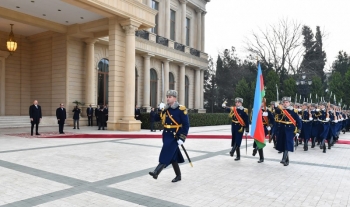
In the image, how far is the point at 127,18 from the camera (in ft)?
57.1

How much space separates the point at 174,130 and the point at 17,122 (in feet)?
54.8

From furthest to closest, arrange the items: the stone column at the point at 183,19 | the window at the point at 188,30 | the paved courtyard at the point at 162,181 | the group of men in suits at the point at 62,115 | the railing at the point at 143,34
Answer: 1. the window at the point at 188,30
2. the stone column at the point at 183,19
3. the railing at the point at 143,34
4. the group of men in suits at the point at 62,115
5. the paved courtyard at the point at 162,181

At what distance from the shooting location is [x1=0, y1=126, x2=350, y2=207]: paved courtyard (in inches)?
191

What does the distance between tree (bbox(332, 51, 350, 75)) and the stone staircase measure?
44.1 meters

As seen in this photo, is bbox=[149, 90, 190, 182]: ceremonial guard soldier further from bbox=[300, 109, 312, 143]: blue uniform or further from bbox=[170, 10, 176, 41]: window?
bbox=[170, 10, 176, 41]: window

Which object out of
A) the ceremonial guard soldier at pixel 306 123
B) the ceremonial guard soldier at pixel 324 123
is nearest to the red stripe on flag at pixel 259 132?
the ceremonial guard soldier at pixel 306 123

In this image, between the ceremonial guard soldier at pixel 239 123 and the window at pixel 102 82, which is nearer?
the ceremonial guard soldier at pixel 239 123

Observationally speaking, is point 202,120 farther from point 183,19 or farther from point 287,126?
point 287,126

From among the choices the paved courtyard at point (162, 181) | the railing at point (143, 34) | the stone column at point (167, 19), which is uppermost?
the stone column at point (167, 19)

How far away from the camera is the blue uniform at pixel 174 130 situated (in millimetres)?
5930

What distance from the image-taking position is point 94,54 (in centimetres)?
2262

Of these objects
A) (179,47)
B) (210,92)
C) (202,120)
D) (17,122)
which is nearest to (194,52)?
(179,47)

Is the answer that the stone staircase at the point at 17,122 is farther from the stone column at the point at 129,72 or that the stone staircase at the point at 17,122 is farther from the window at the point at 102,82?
the stone column at the point at 129,72

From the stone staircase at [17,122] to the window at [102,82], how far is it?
4.02 m
